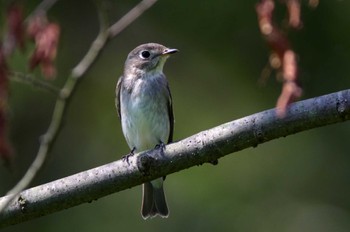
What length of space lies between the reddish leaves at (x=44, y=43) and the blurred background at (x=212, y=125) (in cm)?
609

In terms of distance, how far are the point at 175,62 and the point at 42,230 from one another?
232cm

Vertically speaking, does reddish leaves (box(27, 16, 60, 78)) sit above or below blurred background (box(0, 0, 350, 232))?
below

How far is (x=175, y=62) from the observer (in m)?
10.6

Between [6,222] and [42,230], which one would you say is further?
[42,230]

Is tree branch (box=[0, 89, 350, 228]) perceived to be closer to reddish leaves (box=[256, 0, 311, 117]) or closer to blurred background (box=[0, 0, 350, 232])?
reddish leaves (box=[256, 0, 311, 117])

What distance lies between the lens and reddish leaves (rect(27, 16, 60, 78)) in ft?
9.91

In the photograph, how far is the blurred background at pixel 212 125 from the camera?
961cm

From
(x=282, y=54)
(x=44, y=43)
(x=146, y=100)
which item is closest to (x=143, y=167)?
(x=44, y=43)

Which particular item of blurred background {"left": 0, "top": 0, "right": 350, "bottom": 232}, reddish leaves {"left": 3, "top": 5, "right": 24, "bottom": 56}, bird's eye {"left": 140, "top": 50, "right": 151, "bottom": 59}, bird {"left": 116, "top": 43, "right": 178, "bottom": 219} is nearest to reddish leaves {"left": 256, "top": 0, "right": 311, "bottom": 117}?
reddish leaves {"left": 3, "top": 5, "right": 24, "bottom": 56}

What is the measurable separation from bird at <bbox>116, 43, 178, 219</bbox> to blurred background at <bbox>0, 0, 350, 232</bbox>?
2.92 metres

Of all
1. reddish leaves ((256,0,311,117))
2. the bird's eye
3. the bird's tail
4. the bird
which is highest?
the bird's eye

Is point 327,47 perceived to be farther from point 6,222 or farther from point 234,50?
point 6,222

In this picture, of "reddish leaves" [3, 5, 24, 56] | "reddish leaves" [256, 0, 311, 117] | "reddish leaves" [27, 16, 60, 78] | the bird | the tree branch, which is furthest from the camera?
the bird

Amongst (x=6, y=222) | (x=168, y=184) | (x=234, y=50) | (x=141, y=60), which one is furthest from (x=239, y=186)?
(x=6, y=222)
